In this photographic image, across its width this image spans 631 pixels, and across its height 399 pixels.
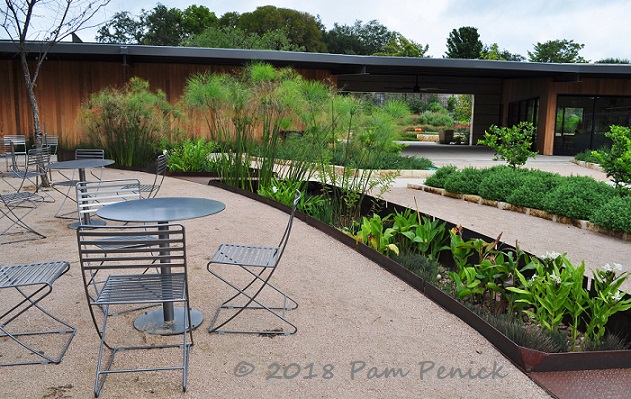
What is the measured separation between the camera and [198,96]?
812 centimetres

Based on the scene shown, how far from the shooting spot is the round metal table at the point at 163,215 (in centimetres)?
276

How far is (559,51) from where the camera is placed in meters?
44.2

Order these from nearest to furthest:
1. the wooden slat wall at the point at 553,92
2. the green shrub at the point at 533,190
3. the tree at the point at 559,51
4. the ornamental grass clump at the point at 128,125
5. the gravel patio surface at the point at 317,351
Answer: the gravel patio surface at the point at 317,351 → the green shrub at the point at 533,190 → the ornamental grass clump at the point at 128,125 → the wooden slat wall at the point at 553,92 → the tree at the point at 559,51

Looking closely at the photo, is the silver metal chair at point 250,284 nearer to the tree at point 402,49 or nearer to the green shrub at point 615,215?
the green shrub at point 615,215

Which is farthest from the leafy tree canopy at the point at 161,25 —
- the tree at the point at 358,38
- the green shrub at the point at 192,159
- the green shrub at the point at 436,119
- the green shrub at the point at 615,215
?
the green shrub at the point at 615,215

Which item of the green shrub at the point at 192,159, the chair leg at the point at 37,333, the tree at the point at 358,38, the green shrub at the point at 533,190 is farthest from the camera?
the tree at the point at 358,38

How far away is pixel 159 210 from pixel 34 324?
3.41ft

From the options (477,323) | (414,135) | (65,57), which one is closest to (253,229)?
(477,323)

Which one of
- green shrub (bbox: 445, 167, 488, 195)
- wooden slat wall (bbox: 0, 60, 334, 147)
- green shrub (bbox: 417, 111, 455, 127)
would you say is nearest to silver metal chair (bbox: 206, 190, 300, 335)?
green shrub (bbox: 445, 167, 488, 195)

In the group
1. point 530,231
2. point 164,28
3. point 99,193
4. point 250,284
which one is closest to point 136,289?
point 250,284

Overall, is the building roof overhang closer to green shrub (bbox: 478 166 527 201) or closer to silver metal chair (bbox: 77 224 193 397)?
green shrub (bbox: 478 166 527 201)

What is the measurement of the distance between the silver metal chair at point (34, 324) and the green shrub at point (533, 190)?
598 centimetres

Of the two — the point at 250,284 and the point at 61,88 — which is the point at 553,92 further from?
the point at 250,284

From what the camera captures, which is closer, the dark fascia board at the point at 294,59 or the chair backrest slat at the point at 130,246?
the chair backrest slat at the point at 130,246
